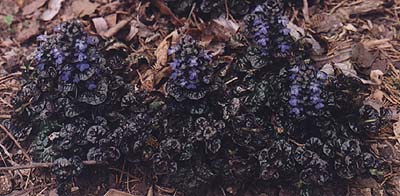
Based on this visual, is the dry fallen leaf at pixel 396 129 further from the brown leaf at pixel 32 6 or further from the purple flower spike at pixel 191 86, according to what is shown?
the brown leaf at pixel 32 6

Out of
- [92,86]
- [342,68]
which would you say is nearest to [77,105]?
[92,86]

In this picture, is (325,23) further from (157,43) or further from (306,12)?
(157,43)

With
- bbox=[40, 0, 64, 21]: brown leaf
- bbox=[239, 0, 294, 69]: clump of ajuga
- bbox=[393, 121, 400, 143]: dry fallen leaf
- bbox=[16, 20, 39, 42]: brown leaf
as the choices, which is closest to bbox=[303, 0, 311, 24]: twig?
bbox=[239, 0, 294, 69]: clump of ajuga

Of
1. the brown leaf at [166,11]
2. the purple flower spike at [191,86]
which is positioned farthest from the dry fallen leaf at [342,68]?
the brown leaf at [166,11]

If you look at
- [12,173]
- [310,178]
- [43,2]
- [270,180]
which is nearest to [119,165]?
[12,173]

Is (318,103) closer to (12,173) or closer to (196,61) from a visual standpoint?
(196,61)

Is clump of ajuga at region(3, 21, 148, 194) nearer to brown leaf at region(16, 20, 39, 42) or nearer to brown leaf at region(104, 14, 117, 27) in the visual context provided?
brown leaf at region(104, 14, 117, 27)
